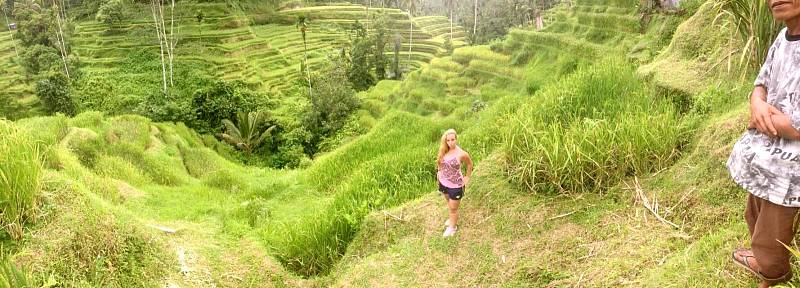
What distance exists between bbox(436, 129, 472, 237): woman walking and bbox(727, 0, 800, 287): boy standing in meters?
2.05

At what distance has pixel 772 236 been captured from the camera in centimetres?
202

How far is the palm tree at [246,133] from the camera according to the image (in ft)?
76.8

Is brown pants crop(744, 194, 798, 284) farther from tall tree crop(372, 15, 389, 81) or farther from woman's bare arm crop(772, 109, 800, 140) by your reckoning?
tall tree crop(372, 15, 389, 81)

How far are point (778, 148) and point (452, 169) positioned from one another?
2319 mm

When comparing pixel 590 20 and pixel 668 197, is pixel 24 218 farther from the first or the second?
pixel 590 20

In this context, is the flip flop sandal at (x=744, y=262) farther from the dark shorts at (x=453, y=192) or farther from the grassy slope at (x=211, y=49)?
the grassy slope at (x=211, y=49)

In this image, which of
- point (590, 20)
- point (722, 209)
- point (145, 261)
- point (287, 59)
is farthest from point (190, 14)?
point (722, 209)

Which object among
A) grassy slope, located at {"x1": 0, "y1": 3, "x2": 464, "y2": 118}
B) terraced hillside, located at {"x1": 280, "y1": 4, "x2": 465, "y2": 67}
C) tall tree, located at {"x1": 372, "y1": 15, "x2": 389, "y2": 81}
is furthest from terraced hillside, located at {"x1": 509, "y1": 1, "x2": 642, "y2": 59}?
terraced hillside, located at {"x1": 280, "y1": 4, "x2": 465, "y2": 67}

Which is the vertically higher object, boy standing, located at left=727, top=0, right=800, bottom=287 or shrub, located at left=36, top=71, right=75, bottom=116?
boy standing, located at left=727, top=0, right=800, bottom=287

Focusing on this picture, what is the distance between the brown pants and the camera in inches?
78.5

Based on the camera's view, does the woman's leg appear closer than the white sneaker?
Yes

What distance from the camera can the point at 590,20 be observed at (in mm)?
14281

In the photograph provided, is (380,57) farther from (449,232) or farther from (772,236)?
(772,236)

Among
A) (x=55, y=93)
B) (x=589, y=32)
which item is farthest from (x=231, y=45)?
(x=589, y=32)
